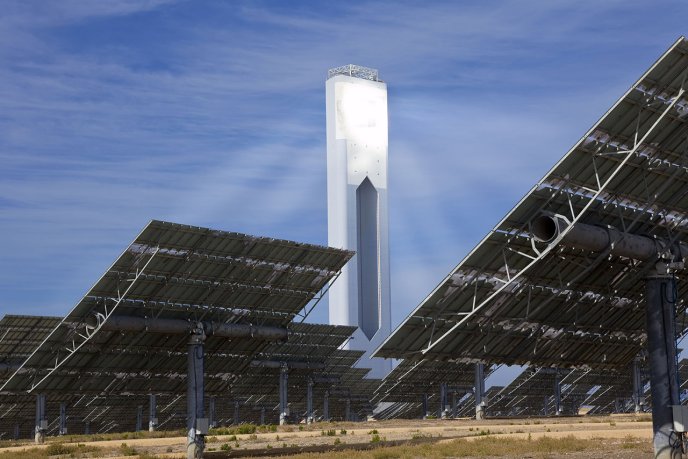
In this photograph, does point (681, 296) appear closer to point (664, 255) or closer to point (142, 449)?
point (664, 255)

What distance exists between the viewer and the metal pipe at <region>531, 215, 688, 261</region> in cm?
3136

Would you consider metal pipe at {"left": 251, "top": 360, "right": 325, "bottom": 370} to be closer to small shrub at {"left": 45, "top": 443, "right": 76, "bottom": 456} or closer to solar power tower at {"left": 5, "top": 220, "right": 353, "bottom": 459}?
solar power tower at {"left": 5, "top": 220, "right": 353, "bottom": 459}

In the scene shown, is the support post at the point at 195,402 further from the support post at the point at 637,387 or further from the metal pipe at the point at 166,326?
the support post at the point at 637,387

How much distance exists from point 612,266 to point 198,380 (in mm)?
17099

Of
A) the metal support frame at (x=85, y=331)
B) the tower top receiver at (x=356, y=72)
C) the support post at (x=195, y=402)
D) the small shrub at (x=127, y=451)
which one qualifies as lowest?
the small shrub at (x=127, y=451)

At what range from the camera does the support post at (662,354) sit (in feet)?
94.6

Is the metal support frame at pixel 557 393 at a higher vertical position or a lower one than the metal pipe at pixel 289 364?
lower

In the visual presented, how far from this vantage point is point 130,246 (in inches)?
1671

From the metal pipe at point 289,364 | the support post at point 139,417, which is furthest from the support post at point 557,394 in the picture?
the support post at point 139,417

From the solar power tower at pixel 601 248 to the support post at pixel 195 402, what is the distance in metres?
7.68

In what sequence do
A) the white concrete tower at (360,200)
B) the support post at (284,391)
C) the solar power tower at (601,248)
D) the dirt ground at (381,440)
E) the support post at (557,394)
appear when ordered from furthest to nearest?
the white concrete tower at (360,200) → the support post at (557,394) → the support post at (284,391) → the dirt ground at (381,440) → the solar power tower at (601,248)

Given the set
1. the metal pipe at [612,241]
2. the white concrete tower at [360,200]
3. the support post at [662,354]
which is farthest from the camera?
the white concrete tower at [360,200]

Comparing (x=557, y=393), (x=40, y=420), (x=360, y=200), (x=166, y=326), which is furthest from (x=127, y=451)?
(x=360, y=200)

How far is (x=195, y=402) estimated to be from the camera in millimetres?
41594
